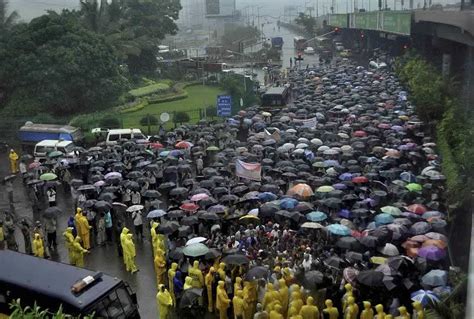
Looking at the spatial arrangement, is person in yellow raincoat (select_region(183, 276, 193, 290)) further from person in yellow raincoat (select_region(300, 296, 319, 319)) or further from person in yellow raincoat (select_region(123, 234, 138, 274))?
person in yellow raincoat (select_region(123, 234, 138, 274))

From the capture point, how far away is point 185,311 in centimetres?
1073

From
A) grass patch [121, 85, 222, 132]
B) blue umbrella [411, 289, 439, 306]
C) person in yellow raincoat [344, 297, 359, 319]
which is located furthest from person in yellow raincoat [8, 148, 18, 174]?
blue umbrella [411, 289, 439, 306]

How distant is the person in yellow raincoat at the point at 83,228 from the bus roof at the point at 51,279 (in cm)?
352

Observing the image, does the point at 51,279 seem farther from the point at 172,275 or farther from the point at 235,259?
the point at 235,259

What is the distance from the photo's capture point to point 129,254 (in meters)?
12.9

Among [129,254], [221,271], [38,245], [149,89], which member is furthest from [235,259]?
[149,89]

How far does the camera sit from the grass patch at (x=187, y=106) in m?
30.8

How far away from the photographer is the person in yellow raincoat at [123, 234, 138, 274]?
12734 millimetres

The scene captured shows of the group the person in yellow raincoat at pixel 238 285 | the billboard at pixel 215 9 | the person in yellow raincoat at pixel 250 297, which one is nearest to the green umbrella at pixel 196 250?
the person in yellow raincoat at pixel 238 285

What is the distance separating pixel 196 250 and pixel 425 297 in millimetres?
4232

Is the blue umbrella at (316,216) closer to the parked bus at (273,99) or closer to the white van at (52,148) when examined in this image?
the white van at (52,148)

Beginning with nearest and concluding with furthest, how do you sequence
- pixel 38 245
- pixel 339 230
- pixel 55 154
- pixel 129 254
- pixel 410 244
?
1. pixel 410 244
2. pixel 339 230
3. pixel 129 254
4. pixel 38 245
5. pixel 55 154

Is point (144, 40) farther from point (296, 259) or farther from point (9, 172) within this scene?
point (296, 259)

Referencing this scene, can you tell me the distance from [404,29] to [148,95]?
16.8 m
